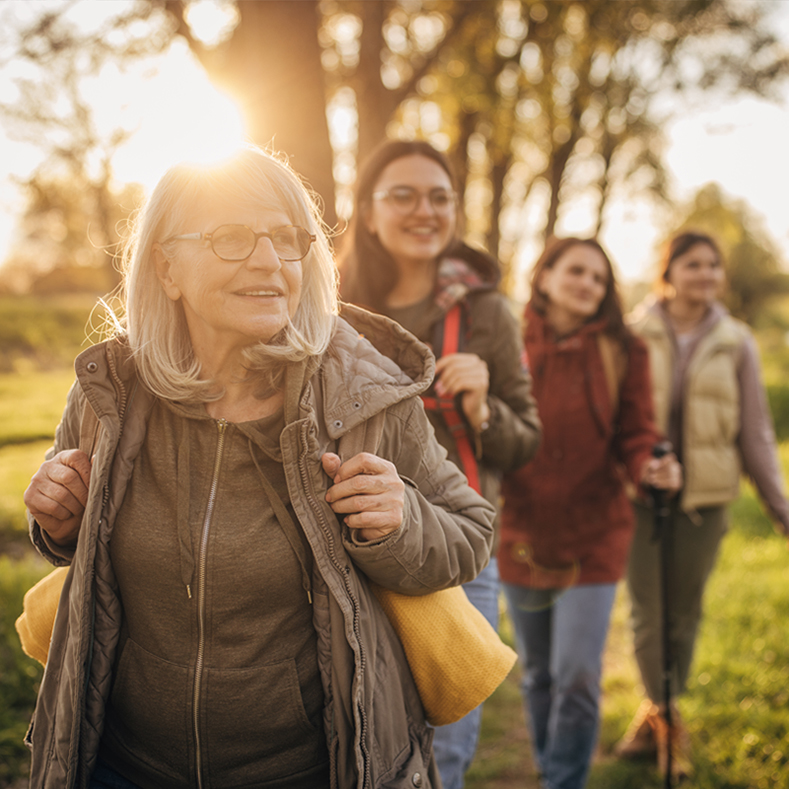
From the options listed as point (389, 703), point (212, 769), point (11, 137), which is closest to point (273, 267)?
point (389, 703)

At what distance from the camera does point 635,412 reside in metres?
3.49

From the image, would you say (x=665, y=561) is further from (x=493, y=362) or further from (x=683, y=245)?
(x=683, y=245)

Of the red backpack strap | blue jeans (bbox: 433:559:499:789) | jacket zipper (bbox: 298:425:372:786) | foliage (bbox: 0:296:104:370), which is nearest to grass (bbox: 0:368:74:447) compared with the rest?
foliage (bbox: 0:296:104:370)

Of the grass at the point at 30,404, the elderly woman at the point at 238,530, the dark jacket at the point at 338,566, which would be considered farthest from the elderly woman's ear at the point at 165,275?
the grass at the point at 30,404

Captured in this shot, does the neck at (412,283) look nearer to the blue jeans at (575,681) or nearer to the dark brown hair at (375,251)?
the dark brown hair at (375,251)

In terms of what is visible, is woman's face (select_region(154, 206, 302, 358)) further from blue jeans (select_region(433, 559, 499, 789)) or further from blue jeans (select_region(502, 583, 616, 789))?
blue jeans (select_region(502, 583, 616, 789))

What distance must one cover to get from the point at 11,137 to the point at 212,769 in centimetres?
861

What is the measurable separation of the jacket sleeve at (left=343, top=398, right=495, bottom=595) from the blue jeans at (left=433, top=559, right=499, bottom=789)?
2.31 feet

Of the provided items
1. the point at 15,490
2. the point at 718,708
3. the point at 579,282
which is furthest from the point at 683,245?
the point at 15,490

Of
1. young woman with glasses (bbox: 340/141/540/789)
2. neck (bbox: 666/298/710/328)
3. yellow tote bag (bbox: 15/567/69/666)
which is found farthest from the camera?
neck (bbox: 666/298/710/328)

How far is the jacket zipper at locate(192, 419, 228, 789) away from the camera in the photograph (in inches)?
68.1

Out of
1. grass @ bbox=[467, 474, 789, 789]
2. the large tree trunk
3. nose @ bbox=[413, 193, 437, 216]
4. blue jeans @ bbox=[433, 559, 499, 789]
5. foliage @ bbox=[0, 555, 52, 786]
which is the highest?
the large tree trunk

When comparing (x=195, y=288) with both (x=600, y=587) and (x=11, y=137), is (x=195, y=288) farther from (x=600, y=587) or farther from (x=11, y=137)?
(x=11, y=137)

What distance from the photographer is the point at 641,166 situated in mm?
15781
